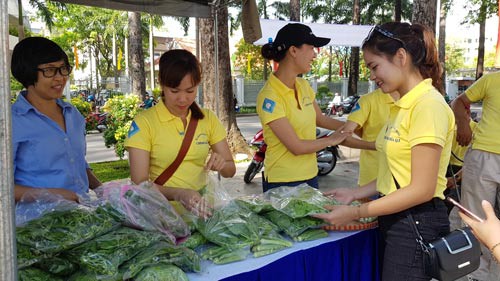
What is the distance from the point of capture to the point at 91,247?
123 cm

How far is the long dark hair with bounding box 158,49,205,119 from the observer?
72.7 inches

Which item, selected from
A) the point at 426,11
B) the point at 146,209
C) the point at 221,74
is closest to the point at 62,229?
the point at 146,209

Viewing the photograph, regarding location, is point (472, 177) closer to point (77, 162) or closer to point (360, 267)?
point (360, 267)

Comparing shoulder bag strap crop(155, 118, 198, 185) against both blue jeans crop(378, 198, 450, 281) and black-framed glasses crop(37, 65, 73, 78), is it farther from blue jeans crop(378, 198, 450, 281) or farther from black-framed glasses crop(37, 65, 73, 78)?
blue jeans crop(378, 198, 450, 281)

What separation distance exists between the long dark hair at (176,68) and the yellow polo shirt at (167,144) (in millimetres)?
168

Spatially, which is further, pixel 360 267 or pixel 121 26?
pixel 121 26

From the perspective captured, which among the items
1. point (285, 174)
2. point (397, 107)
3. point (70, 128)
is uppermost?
point (397, 107)

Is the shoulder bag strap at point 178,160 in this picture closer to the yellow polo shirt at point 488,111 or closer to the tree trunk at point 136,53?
the yellow polo shirt at point 488,111

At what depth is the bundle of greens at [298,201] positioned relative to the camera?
1.66 meters

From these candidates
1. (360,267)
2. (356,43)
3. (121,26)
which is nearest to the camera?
(360,267)

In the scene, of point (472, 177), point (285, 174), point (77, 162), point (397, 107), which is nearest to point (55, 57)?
point (77, 162)

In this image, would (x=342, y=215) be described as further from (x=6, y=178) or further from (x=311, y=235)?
(x=6, y=178)

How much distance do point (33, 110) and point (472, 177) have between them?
2.69 metres

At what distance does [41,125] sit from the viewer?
6.05ft
